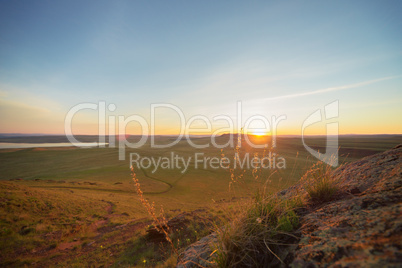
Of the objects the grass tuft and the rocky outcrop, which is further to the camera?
the grass tuft

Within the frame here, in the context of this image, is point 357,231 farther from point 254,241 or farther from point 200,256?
point 200,256

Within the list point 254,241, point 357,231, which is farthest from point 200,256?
point 357,231

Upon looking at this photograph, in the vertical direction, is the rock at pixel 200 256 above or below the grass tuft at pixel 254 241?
below

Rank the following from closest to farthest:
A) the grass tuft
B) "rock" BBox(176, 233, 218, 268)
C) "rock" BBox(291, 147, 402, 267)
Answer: "rock" BBox(291, 147, 402, 267) < the grass tuft < "rock" BBox(176, 233, 218, 268)

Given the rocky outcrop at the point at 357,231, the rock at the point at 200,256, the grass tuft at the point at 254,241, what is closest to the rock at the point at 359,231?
the rocky outcrop at the point at 357,231

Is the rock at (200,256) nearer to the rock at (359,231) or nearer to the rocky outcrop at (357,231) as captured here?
the rocky outcrop at (357,231)

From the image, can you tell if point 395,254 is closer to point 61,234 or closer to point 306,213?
point 306,213

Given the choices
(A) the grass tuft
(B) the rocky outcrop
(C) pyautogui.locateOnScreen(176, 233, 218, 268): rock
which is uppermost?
(B) the rocky outcrop

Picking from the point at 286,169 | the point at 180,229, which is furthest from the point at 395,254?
the point at 286,169

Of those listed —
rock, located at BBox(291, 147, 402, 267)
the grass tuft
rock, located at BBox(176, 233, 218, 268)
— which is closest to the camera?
rock, located at BBox(291, 147, 402, 267)

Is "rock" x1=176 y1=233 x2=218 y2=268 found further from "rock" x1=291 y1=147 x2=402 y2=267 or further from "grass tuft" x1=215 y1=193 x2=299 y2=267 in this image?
"rock" x1=291 y1=147 x2=402 y2=267

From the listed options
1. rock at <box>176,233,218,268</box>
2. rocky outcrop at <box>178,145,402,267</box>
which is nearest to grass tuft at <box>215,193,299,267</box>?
rocky outcrop at <box>178,145,402,267</box>

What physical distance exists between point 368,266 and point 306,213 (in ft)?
5.03

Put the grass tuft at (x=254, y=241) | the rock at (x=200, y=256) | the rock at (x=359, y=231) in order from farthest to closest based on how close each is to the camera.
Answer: the rock at (x=200, y=256), the grass tuft at (x=254, y=241), the rock at (x=359, y=231)
